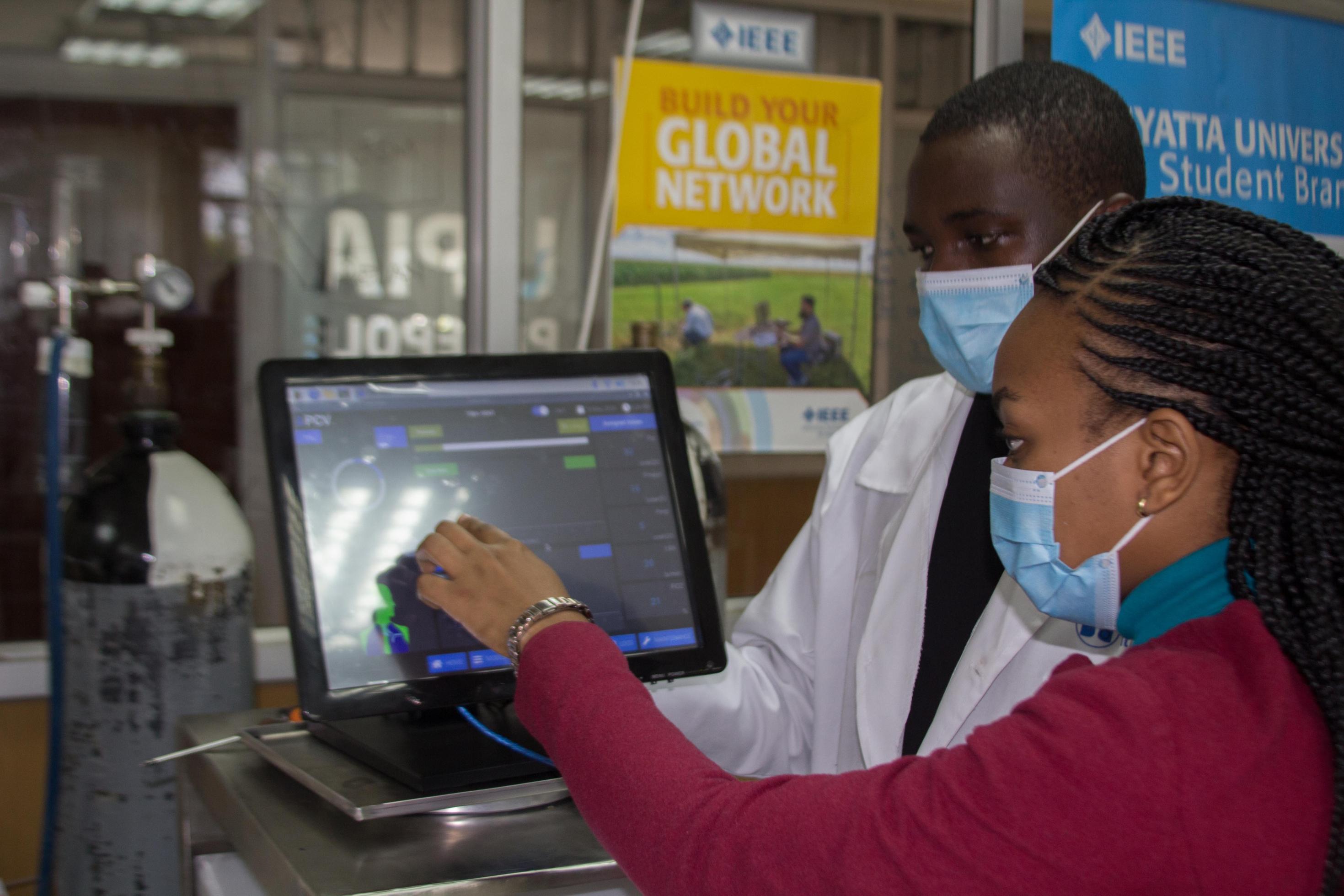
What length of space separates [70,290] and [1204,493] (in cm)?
178

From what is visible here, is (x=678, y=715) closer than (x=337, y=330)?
Yes

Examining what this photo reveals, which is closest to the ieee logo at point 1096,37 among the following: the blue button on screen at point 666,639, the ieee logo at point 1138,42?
the ieee logo at point 1138,42

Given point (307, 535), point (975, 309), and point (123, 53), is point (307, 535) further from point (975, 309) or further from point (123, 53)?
point (123, 53)

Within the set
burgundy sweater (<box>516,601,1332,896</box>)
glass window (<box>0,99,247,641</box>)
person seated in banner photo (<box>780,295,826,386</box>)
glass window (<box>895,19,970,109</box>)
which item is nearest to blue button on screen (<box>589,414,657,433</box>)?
burgundy sweater (<box>516,601,1332,896</box>)

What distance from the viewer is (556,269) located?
201 cm

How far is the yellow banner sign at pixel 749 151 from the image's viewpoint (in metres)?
1.97

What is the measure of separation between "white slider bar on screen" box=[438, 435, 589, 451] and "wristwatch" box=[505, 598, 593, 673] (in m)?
0.27

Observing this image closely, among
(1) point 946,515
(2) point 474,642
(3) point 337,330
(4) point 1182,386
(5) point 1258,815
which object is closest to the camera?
(5) point 1258,815

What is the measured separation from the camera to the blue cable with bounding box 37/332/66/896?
1513 millimetres

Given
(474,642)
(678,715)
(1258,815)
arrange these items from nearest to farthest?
(1258,815) < (474,642) < (678,715)

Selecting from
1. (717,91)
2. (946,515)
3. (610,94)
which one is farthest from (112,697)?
(717,91)

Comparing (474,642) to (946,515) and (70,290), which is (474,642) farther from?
(70,290)

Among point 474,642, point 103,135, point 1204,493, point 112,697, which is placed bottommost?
point 112,697

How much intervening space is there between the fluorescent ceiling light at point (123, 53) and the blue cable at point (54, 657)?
58 cm
